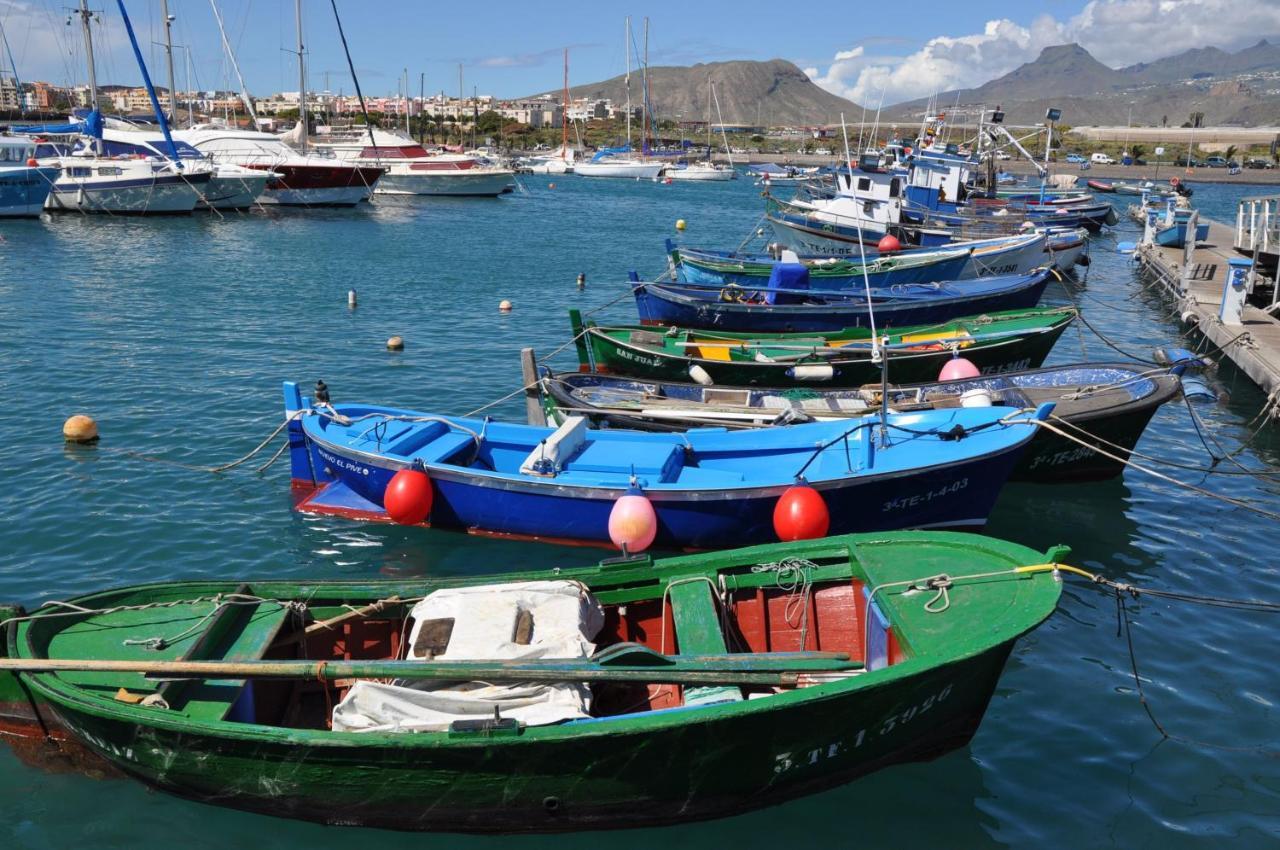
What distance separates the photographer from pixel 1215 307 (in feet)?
78.4

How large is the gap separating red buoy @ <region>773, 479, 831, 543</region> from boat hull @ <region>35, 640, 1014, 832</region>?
10.8 ft

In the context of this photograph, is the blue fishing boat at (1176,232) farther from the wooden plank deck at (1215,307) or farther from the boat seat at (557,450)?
the boat seat at (557,450)

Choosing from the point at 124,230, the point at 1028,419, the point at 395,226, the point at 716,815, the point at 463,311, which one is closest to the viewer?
the point at 716,815

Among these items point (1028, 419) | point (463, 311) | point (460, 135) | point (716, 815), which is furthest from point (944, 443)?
point (460, 135)

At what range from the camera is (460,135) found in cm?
12938

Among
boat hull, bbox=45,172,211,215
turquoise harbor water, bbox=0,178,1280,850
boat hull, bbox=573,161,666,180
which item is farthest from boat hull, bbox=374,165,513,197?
turquoise harbor water, bbox=0,178,1280,850

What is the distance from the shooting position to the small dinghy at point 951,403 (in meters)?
13.3

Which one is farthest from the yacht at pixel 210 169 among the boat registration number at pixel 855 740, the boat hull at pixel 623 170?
the boat registration number at pixel 855 740

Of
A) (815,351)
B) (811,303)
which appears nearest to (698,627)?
(815,351)

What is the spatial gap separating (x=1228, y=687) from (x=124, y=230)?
4784cm

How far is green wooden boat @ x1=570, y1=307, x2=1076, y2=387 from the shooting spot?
16531 mm

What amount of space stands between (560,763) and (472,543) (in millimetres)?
5924

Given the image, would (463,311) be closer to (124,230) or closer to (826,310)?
(826,310)

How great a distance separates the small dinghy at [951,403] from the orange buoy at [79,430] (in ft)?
26.0
